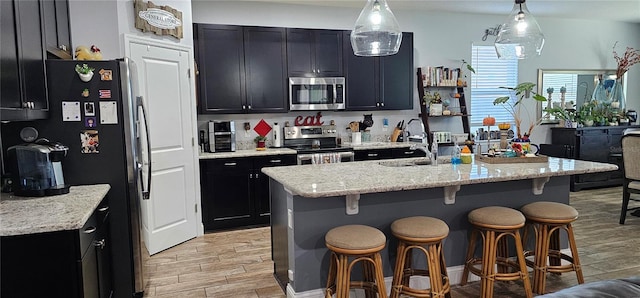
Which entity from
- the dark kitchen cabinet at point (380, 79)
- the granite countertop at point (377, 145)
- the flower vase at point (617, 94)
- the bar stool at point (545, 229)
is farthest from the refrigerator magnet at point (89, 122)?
the flower vase at point (617, 94)

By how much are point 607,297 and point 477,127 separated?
17.9 feet

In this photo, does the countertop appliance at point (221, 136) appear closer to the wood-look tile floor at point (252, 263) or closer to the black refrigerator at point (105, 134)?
the wood-look tile floor at point (252, 263)

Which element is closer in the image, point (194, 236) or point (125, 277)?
point (125, 277)

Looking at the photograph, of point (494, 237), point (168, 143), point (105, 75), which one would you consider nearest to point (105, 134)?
point (105, 75)

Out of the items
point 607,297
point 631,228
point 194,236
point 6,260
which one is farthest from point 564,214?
point 194,236

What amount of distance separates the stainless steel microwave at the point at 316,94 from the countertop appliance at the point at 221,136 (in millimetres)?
783

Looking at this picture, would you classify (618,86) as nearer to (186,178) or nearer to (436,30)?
(436,30)

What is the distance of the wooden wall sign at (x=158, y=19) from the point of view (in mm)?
3881

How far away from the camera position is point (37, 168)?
2398 millimetres

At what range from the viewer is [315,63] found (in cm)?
523

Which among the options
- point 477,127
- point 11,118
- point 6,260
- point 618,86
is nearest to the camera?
point 6,260

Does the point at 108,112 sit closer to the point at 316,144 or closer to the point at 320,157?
the point at 320,157

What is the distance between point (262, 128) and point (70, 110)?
2.85 metres

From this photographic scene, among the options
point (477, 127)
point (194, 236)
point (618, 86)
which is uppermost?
point (618, 86)
